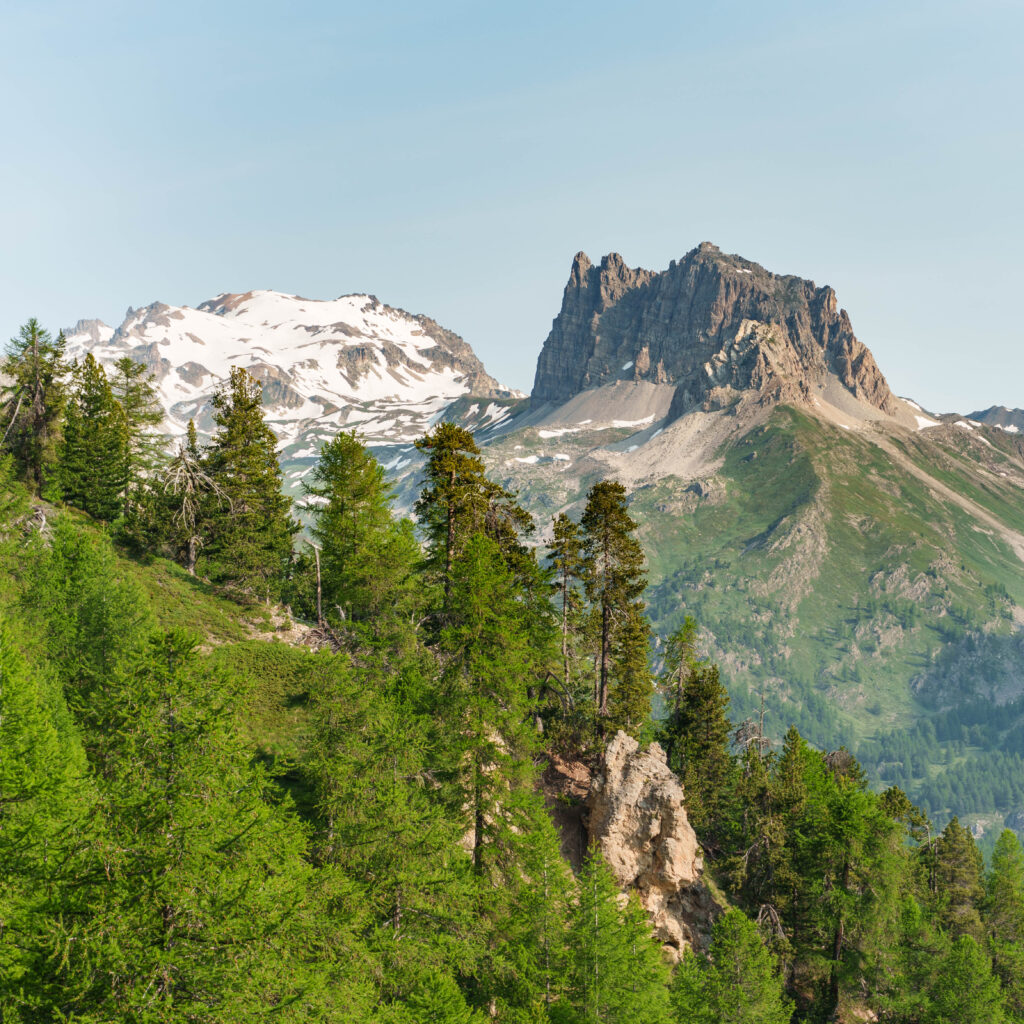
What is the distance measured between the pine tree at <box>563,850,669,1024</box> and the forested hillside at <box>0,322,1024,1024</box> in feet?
0.40

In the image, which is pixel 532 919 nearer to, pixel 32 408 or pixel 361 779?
pixel 361 779

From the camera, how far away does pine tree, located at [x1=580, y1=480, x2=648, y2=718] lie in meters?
43.6

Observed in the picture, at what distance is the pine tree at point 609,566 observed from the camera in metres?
43.6

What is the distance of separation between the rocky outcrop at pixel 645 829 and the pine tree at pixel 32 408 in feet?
131

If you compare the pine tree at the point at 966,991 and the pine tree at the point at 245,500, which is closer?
the pine tree at the point at 966,991

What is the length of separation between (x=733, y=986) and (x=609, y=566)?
21254 mm

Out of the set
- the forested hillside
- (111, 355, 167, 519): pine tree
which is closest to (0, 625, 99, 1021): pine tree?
the forested hillside

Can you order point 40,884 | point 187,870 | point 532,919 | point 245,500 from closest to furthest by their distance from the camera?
point 187,870 < point 40,884 < point 532,919 < point 245,500

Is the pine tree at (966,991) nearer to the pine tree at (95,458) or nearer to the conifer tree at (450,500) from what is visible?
the conifer tree at (450,500)

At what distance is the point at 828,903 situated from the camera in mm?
47594

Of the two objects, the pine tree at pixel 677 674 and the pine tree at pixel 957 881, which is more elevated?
the pine tree at pixel 677 674

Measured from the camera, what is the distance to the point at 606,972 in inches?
1073

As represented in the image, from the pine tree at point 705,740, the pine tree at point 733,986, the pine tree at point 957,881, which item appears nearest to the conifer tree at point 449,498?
the pine tree at point 733,986

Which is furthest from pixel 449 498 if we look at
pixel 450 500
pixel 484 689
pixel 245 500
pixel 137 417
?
pixel 137 417
